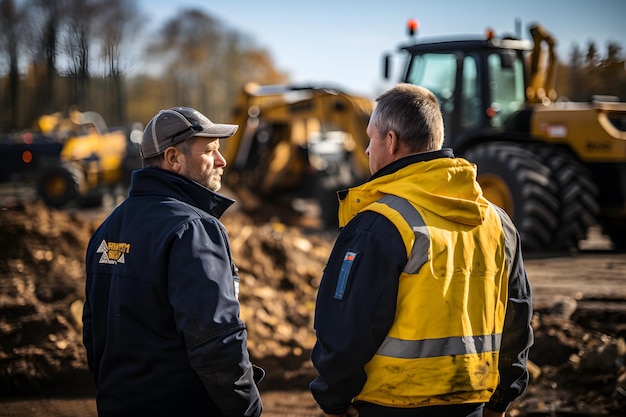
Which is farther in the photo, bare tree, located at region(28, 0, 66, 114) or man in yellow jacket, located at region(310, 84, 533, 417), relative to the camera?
bare tree, located at region(28, 0, 66, 114)

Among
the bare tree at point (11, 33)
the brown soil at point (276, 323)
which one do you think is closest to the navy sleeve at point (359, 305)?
the brown soil at point (276, 323)

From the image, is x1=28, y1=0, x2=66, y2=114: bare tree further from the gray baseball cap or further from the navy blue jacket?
the navy blue jacket

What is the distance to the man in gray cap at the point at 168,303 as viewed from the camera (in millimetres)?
2479

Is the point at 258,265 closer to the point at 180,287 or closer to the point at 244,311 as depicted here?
the point at 244,311

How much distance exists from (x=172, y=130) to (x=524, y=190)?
704 centimetres

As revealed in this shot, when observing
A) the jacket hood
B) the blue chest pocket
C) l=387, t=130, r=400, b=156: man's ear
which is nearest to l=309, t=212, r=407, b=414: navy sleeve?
the blue chest pocket

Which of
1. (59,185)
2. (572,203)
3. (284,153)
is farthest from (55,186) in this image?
(572,203)

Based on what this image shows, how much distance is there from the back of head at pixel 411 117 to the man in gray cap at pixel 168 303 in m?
0.72

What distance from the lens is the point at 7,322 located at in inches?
261

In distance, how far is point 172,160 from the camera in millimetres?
2793

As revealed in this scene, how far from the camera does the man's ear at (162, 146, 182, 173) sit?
9.12 feet

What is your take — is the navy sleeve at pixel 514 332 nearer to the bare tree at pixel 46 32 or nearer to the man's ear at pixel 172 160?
the man's ear at pixel 172 160

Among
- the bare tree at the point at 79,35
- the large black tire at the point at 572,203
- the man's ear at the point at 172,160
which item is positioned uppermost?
the bare tree at the point at 79,35

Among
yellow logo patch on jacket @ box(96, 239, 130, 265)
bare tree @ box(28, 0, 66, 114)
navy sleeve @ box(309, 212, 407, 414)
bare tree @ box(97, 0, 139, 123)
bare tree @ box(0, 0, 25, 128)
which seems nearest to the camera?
navy sleeve @ box(309, 212, 407, 414)
